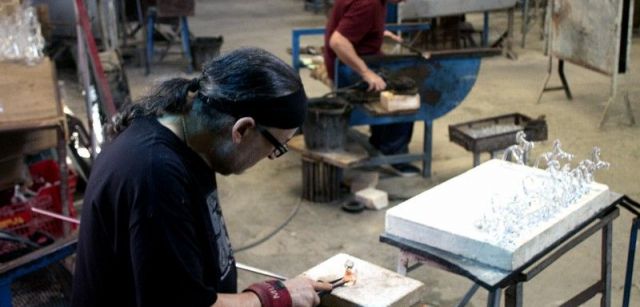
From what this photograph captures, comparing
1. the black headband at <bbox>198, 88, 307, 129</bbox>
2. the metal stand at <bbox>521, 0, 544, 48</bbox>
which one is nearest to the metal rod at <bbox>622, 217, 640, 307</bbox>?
the black headband at <bbox>198, 88, 307, 129</bbox>

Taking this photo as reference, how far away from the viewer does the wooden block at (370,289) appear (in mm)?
1900

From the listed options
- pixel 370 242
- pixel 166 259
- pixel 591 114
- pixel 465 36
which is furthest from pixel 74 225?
pixel 465 36

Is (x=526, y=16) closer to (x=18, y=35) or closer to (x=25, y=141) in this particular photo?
(x=18, y=35)

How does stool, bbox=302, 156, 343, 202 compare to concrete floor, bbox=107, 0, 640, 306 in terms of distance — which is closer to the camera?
concrete floor, bbox=107, 0, 640, 306

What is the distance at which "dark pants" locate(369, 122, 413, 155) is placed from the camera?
4.95 meters

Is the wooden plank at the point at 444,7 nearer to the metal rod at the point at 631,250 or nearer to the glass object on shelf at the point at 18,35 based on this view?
the glass object on shelf at the point at 18,35

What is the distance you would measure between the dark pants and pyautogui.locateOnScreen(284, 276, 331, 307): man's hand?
3.11m

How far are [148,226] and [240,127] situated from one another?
28cm

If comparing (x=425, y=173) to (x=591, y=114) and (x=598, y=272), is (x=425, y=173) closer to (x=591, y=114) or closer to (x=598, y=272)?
(x=598, y=272)

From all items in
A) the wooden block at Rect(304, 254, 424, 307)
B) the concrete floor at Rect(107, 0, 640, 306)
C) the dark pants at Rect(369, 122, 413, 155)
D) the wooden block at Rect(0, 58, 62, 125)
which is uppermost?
the wooden block at Rect(0, 58, 62, 125)

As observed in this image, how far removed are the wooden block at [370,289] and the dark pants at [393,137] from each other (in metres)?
2.92

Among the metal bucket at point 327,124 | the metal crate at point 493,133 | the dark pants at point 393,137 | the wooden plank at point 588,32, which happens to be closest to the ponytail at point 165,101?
the metal bucket at point 327,124

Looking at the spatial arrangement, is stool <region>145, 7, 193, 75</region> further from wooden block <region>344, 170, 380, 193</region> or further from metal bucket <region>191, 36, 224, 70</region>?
wooden block <region>344, 170, 380, 193</region>

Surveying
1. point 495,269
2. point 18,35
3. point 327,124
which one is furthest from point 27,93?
point 495,269
